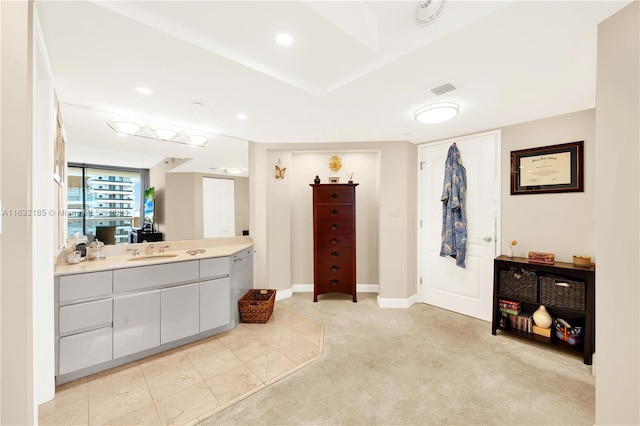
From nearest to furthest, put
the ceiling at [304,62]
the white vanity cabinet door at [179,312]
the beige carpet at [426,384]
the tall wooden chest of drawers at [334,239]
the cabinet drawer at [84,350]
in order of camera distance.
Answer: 1. the ceiling at [304,62]
2. the beige carpet at [426,384]
3. the cabinet drawer at [84,350]
4. the white vanity cabinet door at [179,312]
5. the tall wooden chest of drawers at [334,239]

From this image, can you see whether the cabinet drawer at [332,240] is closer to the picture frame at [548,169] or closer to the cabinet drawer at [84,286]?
the picture frame at [548,169]

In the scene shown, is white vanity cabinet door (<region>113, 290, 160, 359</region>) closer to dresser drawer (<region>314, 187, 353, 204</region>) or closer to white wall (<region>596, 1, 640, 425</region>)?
dresser drawer (<region>314, 187, 353, 204</region>)

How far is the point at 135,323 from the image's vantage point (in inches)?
82.1

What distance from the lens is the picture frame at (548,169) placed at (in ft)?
7.88

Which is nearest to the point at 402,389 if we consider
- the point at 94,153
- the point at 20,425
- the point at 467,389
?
the point at 467,389

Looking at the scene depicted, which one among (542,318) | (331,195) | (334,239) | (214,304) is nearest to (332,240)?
(334,239)

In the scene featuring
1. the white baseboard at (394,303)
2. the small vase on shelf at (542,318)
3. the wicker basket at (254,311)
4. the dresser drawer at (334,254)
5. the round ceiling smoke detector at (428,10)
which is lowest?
the white baseboard at (394,303)

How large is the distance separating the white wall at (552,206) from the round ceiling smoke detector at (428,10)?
2155 mm

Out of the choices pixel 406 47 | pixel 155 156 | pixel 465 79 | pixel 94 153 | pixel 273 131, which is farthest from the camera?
pixel 273 131

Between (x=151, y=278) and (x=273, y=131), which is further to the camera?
(x=273, y=131)

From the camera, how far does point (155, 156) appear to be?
105 inches

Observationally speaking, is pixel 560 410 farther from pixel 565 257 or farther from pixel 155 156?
pixel 155 156

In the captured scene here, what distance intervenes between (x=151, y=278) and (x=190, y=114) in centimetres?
158

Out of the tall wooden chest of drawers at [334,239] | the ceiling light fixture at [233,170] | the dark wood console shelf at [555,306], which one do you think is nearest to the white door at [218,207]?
the ceiling light fixture at [233,170]
